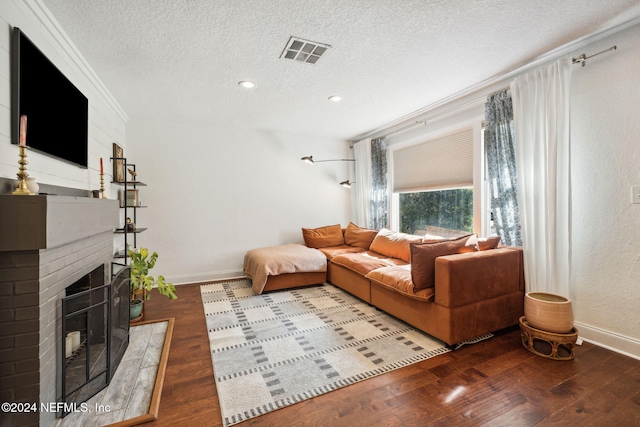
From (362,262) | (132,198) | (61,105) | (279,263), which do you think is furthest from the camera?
(279,263)

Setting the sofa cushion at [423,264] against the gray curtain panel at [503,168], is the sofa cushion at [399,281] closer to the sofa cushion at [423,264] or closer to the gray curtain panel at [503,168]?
the sofa cushion at [423,264]

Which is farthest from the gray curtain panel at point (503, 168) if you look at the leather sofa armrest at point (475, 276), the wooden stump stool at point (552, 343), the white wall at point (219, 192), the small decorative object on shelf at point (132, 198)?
the small decorative object on shelf at point (132, 198)

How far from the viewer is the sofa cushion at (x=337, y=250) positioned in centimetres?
412

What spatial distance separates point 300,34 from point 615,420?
2.96 m

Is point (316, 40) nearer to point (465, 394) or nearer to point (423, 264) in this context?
point (423, 264)

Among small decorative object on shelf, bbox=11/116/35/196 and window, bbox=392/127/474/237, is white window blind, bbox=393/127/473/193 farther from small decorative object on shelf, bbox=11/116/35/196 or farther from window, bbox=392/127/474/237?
small decorative object on shelf, bbox=11/116/35/196

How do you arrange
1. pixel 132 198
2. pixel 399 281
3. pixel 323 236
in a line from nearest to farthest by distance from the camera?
pixel 399 281 < pixel 132 198 < pixel 323 236

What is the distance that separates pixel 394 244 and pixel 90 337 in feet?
10.2

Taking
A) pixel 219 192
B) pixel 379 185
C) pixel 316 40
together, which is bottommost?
pixel 219 192

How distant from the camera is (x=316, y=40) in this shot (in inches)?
86.0

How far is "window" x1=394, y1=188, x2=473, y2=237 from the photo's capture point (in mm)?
3490

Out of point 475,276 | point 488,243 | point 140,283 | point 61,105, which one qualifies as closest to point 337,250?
point 488,243

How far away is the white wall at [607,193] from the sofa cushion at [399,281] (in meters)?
1.27

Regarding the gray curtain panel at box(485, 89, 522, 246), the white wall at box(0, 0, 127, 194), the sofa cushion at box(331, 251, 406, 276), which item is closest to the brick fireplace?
the white wall at box(0, 0, 127, 194)
